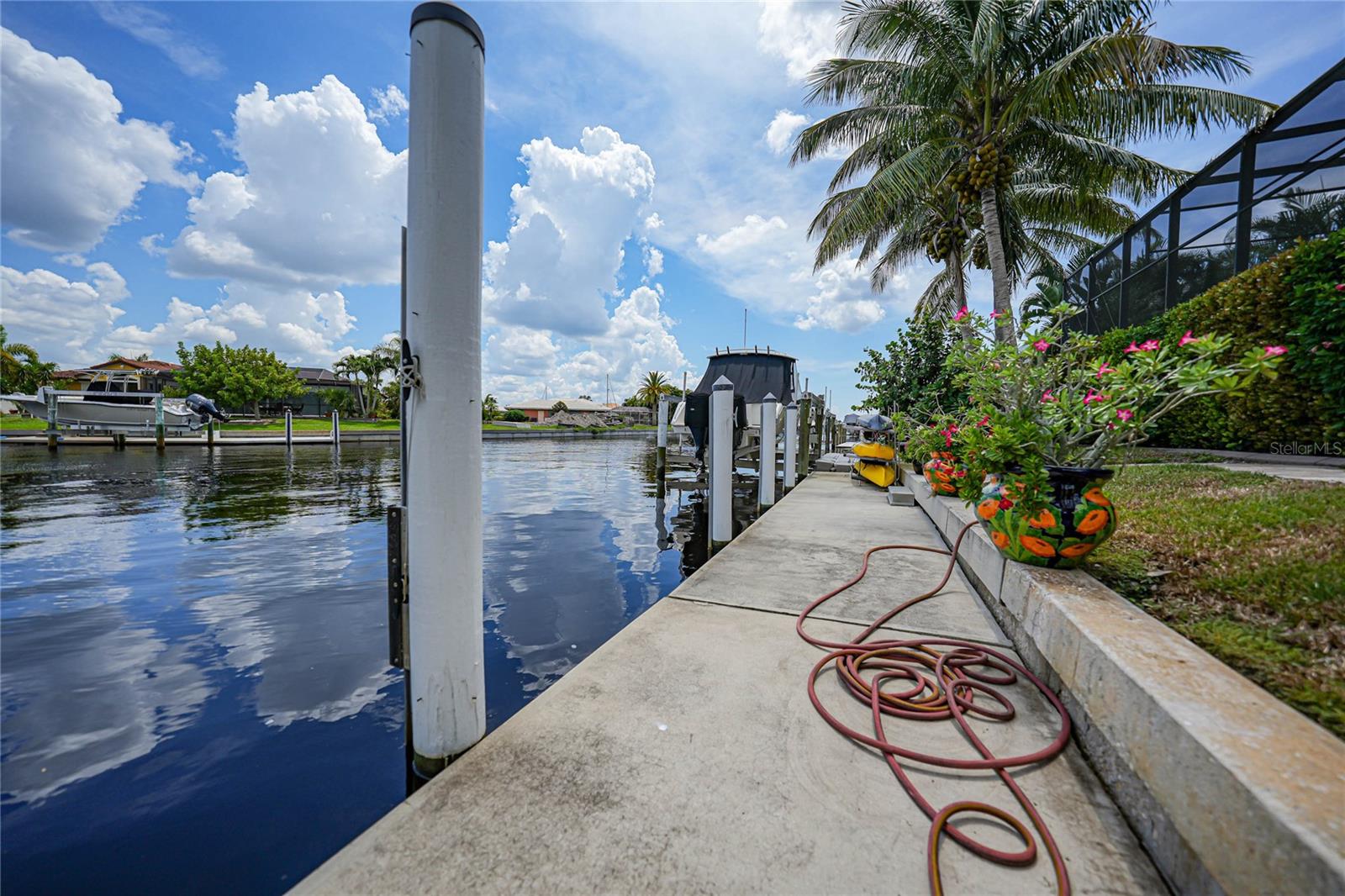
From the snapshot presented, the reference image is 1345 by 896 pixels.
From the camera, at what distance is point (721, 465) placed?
6.32 metres

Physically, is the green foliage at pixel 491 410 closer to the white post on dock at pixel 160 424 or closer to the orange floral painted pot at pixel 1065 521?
the white post on dock at pixel 160 424

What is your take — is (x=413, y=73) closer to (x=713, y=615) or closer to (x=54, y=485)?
(x=713, y=615)

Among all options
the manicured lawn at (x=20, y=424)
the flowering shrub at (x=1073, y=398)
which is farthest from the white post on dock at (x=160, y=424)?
the flowering shrub at (x=1073, y=398)

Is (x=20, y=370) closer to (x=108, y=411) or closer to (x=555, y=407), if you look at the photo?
(x=108, y=411)

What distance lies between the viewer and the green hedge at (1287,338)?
5.15 meters

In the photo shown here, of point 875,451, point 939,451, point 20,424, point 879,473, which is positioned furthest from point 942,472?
point 20,424

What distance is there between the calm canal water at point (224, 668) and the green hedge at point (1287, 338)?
5.75 meters

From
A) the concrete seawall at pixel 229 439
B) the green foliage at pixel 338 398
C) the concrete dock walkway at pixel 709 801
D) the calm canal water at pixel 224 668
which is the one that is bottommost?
the calm canal water at pixel 224 668

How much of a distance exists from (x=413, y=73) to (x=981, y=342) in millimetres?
4012

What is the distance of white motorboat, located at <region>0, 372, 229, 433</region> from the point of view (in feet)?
74.1

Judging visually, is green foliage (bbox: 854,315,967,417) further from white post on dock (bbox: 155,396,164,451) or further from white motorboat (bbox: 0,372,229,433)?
white motorboat (bbox: 0,372,229,433)

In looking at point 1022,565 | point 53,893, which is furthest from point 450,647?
point 1022,565

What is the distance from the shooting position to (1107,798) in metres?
1.63

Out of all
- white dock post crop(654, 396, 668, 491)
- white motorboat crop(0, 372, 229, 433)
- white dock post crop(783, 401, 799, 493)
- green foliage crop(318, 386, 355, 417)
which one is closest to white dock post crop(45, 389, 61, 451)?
white motorboat crop(0, 372, 229, 433)
